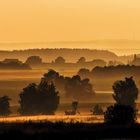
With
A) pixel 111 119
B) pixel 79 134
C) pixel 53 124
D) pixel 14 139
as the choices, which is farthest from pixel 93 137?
pixel 111 119

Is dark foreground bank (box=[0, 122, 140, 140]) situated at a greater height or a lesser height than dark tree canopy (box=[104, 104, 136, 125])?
lesser

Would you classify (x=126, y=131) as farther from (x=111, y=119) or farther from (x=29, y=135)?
(x=111, y=119)

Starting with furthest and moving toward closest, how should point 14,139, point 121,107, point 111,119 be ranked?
point 121,107 < point 111,119 < point 14,139

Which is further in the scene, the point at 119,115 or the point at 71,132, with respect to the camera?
the point at 119,115

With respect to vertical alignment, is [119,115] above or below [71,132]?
above

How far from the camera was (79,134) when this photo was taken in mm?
111875

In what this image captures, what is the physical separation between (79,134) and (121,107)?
54.8 meters

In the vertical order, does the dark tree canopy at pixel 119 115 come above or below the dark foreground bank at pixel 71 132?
above

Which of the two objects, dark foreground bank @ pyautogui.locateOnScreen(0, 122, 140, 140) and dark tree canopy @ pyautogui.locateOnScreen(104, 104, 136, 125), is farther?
dark tree canopy @ pyautogui.locateOnScreen(104, 104, 136, 125)

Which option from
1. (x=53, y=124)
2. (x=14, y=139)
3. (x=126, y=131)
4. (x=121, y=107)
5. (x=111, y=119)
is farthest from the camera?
(x=121, y=107)

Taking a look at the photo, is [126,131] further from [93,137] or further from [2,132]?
[2,132]

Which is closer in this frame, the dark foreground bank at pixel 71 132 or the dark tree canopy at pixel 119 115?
the dark foreground bank at pixel 71 132

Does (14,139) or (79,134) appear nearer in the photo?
(14,139)

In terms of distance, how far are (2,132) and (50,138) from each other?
8034 millimetres
